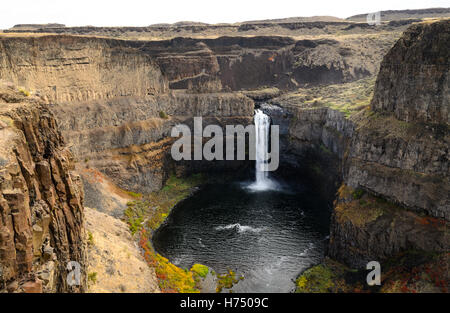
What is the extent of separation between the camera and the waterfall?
225ft

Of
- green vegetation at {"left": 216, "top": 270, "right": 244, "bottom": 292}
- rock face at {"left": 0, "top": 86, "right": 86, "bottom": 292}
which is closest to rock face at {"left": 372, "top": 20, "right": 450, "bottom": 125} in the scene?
green vegetation at {"left": 216, "top": 270, "right": 244, "bottom": 292}

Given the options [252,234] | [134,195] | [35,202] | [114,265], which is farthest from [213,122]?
[35,202]

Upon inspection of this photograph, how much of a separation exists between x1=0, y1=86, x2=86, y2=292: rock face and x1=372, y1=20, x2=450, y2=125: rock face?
30314 mm

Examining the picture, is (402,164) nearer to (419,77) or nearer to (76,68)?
(419,77)

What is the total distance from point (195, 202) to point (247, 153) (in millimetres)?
16273

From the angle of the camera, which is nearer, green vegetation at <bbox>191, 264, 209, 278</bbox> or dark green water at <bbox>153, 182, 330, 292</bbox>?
green vegetation at <bbox>191, 264, 209, 278</bbox>

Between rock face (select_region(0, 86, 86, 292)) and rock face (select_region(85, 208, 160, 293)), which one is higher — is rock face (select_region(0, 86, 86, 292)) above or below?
above

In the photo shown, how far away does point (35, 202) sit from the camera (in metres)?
20.5

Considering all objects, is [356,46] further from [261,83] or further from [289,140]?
[289,140]

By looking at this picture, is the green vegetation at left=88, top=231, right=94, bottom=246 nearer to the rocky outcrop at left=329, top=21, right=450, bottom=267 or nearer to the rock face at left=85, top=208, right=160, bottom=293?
the rock face at left=85, top=208, right=160, bottom=293

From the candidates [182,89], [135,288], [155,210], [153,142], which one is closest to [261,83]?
[182,89]

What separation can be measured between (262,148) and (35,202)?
52.0m

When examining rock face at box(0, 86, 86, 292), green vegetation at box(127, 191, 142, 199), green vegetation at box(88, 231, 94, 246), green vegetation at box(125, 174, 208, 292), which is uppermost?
rock face at box(0, 86, 86, 292)
